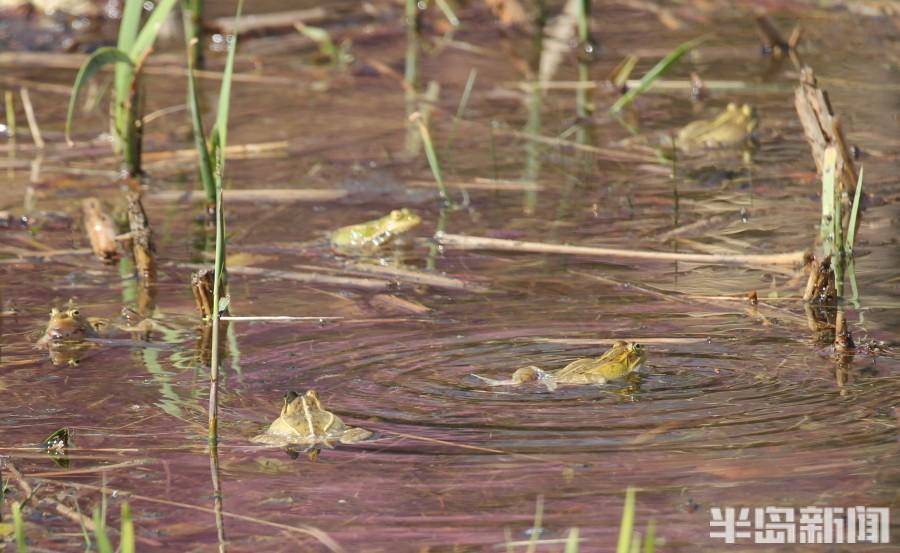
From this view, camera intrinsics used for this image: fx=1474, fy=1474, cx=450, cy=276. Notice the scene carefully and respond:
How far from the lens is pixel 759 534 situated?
2.82 metres

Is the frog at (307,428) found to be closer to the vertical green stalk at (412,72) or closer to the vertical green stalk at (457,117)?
the vertical green stalk at (457,117)

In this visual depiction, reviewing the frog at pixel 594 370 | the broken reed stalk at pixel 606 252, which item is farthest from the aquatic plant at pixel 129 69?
the frog at pixel 594 370

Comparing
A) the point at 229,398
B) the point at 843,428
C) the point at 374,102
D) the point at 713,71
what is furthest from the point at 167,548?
the point at 713,71

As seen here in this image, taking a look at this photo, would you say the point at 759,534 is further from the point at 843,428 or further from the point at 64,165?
the point at 64,165

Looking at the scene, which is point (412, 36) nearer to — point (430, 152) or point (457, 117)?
point (457, 117)

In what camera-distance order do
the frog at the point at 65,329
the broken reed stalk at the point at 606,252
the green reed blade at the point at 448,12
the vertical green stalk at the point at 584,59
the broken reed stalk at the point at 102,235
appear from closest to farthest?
the frog at the point at 65,329 < the broken reed stalk at the point at 606,252 < the broken reed stalk at the point at 102,235 < the vertical green stalk at the point at 584,59 < the green reed blade at the point at 448,12

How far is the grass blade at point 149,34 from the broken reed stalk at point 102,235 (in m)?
0.70

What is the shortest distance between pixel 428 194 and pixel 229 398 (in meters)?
2.24

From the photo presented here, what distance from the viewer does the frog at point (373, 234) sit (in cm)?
504

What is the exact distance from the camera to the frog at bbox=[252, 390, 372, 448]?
3281 mm

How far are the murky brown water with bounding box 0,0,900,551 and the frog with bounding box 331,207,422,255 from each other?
10cm

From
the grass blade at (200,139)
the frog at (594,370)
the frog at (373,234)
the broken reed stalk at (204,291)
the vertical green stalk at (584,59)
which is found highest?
the vertical green stalk at (584,59)

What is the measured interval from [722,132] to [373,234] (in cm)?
186

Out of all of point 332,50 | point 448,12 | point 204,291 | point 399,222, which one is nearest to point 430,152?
point 399,222
